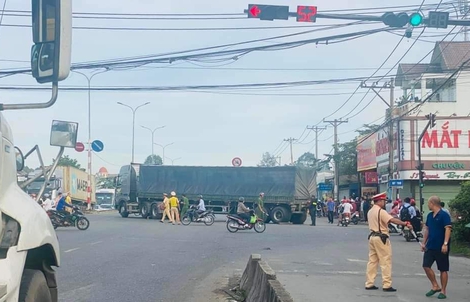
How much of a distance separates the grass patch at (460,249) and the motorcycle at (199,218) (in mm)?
15648

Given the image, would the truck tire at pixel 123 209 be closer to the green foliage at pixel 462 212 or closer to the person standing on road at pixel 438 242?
the green foliage at pixel 462 212

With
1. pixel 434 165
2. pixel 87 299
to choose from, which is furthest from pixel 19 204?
pixel 434 165

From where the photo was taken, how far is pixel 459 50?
54719 mm

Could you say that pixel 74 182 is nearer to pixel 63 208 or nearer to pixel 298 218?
pixel 298 218

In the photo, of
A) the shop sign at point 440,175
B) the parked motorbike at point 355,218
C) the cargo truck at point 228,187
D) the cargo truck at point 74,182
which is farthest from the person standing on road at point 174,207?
the shop sign at point 440,175

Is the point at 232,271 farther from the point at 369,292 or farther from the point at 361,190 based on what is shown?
the point at 361,190

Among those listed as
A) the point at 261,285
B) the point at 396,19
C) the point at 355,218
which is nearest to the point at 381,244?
the point at 261,285

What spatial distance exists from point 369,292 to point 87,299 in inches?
187

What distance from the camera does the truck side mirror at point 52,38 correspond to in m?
4.47

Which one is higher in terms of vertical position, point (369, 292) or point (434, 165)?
point (434, 165)

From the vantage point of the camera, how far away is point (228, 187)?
40.8m

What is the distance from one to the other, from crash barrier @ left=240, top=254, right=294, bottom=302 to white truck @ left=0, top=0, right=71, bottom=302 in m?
3.21

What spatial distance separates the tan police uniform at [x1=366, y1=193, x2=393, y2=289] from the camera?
11.7 metres

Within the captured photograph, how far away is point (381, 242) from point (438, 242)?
979 mm
